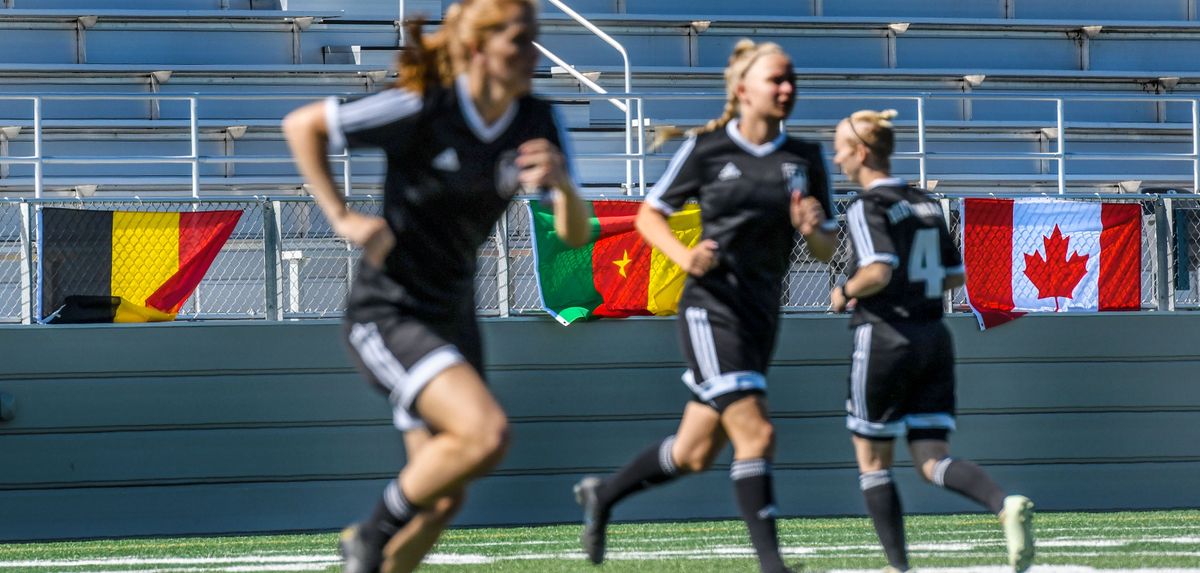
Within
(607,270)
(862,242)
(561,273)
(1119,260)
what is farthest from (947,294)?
(862,242)

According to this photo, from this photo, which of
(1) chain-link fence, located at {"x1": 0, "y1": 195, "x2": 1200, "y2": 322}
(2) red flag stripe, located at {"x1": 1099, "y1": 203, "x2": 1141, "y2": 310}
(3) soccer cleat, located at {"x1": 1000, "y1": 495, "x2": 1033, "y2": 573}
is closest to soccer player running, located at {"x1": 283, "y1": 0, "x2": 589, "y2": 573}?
(3) soccer cleat, located at {"x1": 1000, "y1": 495, "x2": 1033, "y2": 573}

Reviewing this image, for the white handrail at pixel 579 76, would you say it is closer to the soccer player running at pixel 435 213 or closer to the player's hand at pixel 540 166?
the soccer player running at pixel 435 213

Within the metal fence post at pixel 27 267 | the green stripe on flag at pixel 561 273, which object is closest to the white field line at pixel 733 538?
the green stripe on flag at pixel 561 273

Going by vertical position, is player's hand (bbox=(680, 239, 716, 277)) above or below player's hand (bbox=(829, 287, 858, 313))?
above

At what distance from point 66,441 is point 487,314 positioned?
2419 millimetres

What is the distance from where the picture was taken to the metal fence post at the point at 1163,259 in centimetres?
1002

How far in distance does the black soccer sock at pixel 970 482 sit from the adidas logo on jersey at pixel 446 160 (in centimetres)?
227

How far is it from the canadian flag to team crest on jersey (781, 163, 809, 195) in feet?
16.1

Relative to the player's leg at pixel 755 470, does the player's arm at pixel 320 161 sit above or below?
above

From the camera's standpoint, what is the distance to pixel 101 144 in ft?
43.9

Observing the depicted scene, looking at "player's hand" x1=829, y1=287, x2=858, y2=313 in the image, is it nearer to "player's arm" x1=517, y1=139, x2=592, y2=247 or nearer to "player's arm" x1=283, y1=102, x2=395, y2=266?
"player's arm" x1=517, y1=139, x2=592, y2=247

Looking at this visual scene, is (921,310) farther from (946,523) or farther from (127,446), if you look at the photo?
(127,446)

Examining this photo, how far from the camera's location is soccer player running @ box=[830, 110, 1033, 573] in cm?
539

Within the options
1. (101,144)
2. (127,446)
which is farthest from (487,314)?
(101,144)
